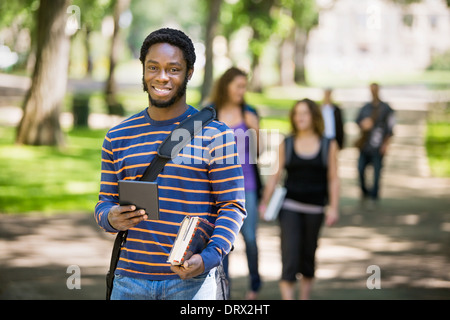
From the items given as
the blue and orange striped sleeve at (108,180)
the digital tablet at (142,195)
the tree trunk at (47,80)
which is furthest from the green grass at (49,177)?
the digital tablet at (142,195)

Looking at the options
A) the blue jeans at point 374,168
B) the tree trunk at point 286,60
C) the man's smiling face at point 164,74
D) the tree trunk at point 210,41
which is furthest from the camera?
the tree trunk at point 286,60

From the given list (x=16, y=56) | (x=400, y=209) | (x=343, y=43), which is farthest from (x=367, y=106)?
(x=343, y=43)

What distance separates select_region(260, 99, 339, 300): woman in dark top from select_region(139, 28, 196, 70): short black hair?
10.5ft

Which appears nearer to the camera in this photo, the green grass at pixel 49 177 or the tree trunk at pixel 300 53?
the green grass at pixel 49 177

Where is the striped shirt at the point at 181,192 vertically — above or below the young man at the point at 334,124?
below

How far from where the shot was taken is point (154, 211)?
2904 millimetres

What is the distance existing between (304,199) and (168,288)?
3292 mm

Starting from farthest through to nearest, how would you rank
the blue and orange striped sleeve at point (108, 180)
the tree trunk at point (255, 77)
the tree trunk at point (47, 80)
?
the tree trunk at point (255, 77) → the tree trunk at point (47, 80) → the blue and orange striped sleeve at point (108, 180)

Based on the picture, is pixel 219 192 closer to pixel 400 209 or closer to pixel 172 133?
pixel 172 133

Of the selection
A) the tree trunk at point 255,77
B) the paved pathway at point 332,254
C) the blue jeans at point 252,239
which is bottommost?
the paved pathway at point 332,254

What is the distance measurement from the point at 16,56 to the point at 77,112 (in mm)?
52371

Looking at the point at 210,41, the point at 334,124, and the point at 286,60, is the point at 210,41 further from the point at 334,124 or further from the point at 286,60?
the point at 286,60

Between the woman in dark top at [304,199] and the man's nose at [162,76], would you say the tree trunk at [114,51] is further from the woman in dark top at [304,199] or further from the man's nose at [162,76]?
the man's nose at [162,76]

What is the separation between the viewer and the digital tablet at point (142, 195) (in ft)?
9.42
